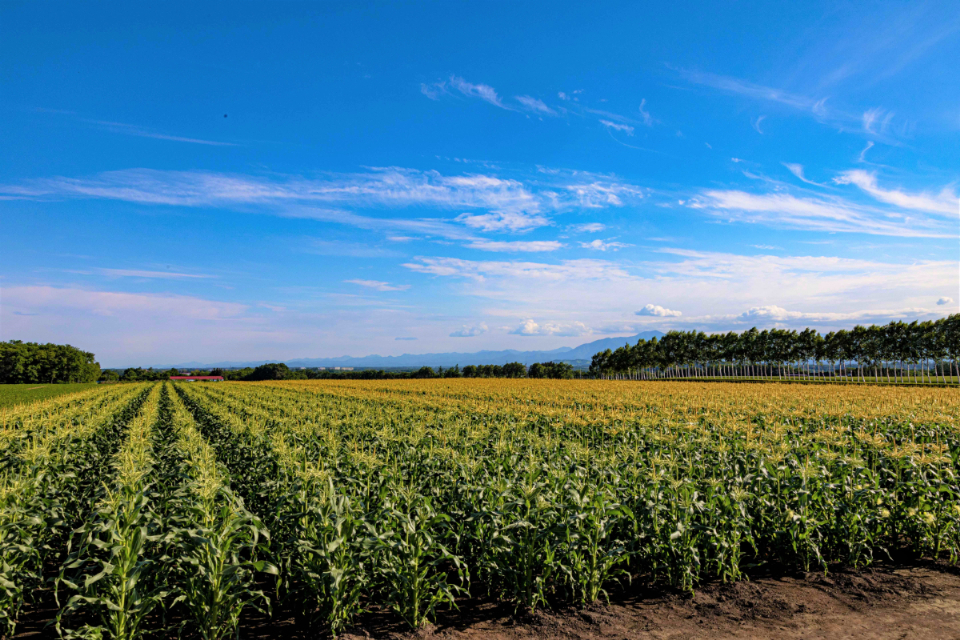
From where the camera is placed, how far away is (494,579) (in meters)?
6.95

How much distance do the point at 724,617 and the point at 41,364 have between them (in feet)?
642

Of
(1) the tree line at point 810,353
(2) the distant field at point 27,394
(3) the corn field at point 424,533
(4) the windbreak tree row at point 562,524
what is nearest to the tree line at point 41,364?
(2) the distant field at point 27,394

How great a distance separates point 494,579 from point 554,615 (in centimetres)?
110

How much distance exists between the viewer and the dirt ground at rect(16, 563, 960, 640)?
232 inches

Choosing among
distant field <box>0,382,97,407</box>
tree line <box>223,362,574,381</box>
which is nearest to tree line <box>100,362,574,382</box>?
tree line <box>223,362,574,381</box>

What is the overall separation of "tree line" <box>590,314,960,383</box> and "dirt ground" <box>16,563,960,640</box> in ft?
311

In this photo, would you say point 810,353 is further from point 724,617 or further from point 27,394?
point 27,394

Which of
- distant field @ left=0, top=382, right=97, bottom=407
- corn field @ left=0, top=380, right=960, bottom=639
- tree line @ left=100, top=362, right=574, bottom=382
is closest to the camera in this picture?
corn field @ left=0, top=380, right=960, bottom=639

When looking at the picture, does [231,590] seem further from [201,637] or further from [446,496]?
[446,496]

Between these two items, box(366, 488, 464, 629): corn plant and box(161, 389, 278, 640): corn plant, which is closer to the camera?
box(161, 389, 278, 640): corn plant

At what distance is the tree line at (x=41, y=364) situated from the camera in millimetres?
136250

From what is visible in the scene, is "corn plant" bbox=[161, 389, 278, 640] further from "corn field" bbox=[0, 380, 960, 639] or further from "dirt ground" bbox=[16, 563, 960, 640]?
"dirt ground" bbox=[16, 563, 960, 640]

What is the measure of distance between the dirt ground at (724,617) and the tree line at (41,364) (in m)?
186

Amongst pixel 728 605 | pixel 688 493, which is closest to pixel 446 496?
pixel 688 493
